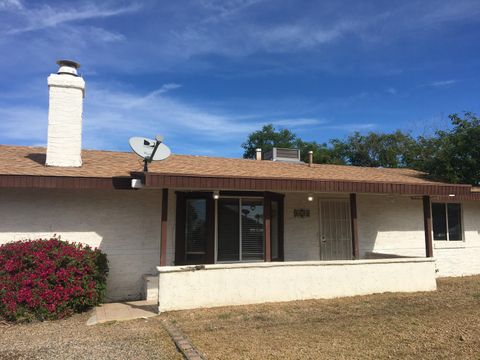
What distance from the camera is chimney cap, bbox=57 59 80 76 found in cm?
962

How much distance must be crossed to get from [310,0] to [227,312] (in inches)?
359

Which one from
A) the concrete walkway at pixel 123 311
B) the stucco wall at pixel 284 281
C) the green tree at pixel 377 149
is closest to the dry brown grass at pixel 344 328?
the stucco wall at pixel 284 281

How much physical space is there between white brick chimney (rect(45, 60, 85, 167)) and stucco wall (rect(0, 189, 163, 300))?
92cm

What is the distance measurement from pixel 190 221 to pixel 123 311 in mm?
2766

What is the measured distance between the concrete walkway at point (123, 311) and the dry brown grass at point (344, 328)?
2.19 feet

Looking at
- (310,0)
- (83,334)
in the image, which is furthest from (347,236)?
(83,334)

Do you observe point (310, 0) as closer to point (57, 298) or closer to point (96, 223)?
point (96, 223)

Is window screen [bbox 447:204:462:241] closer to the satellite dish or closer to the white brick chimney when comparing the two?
the satellite dish

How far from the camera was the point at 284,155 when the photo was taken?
1484 centimetres

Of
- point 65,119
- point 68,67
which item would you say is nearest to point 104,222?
point 65,119

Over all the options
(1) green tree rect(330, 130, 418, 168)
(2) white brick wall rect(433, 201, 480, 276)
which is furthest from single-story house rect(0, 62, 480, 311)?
(1) green tree rect(330, 130, 418, 168)

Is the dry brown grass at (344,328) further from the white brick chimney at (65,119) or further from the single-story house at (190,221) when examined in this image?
the white brick chimney at (65,119)

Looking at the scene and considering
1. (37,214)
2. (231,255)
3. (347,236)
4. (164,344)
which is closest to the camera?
(164,344)

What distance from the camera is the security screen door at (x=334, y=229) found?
11391 mm
